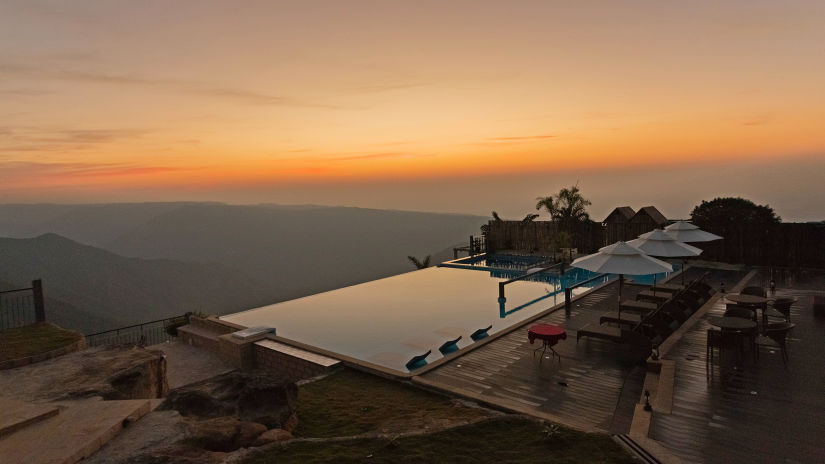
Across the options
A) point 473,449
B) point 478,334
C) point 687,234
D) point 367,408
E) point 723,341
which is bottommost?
point 367,408

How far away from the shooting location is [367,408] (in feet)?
24.2

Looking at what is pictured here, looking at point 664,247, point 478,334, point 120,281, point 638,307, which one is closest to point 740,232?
point 664,247

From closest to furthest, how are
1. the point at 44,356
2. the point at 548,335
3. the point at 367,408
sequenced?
the point at 367,408
the point at 548,335
the point at 44,356

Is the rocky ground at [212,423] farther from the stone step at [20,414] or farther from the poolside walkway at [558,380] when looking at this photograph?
the poolside walkway at [558,380]

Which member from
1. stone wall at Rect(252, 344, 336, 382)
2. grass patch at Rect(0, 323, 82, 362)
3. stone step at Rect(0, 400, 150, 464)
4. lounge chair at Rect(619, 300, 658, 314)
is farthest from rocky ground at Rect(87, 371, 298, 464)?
lounge chair at Rect(619, 300, 658, 314)

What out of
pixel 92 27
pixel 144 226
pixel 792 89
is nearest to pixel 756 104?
pixel 792 89

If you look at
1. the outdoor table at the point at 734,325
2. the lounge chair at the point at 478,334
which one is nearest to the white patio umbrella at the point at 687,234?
the outdoor table at the point at 734,325

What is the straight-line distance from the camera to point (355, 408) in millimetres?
7430

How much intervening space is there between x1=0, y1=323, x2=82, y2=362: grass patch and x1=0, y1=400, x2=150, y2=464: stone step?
4500 millimetres

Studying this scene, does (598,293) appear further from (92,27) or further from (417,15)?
(92,27)

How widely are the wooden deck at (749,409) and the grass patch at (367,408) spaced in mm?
2804

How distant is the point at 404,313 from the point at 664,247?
818 centimetres

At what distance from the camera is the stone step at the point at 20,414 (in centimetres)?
613

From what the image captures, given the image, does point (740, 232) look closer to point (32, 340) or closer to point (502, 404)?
point (502, 404)
